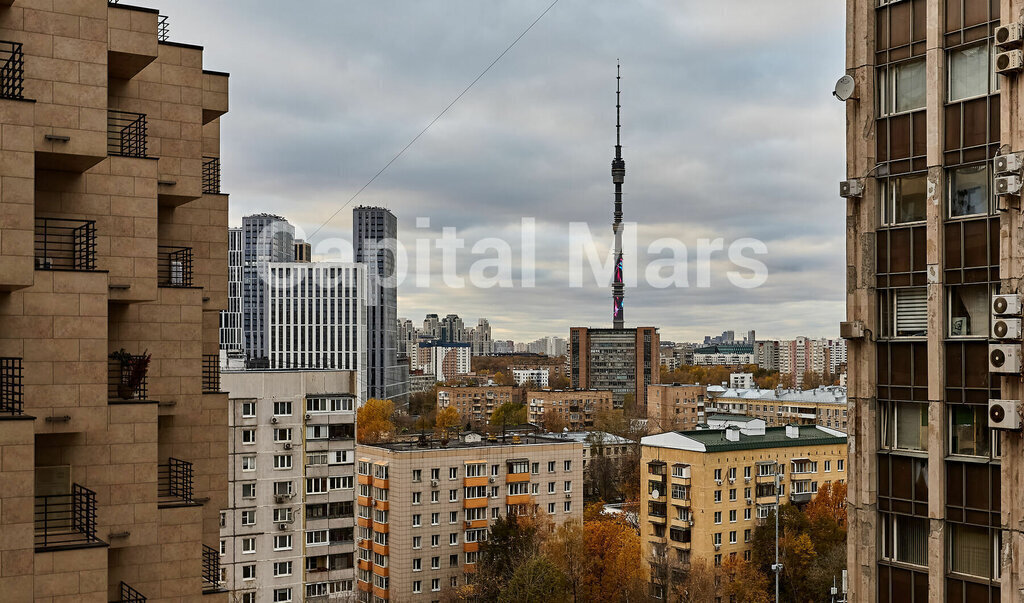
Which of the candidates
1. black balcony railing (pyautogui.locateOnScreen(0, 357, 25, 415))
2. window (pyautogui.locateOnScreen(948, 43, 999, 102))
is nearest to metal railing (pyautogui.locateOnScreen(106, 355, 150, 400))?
black balcony railing (pyautogui.locateOnScreen(0, 357, 25, 415))

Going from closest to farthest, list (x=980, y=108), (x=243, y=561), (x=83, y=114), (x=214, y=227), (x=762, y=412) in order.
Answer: (x=83, y=114) → (x=980, y=108) → (x=214, y=227) → (x=243, y=561) → (x=762, y=412)

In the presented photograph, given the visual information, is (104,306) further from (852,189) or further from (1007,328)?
(1007,328)

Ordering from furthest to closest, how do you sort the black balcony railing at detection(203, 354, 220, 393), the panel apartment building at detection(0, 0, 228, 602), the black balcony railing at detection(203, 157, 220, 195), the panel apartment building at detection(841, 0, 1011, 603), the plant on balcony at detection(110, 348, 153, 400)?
the black balcony railing at detection(203, 354, 220, 393)
the black balcony railing at detection(203, 157, 220, 195)
the plant on balcony at detection(110, 348, 153, 400)
the panel apartment building at detection(841, 0, 1011, 603)
the panel apartment building at detection(0, 0, 228, 602)

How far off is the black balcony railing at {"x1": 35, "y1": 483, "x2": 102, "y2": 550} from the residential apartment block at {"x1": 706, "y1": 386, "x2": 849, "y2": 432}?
275 feet

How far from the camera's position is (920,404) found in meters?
13.3

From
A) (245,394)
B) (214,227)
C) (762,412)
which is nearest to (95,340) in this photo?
(214,227)

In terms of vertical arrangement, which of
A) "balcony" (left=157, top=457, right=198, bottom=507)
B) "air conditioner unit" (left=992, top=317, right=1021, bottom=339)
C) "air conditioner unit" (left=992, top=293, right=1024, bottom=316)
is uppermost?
"air conditioner unit" (left=992, top=293, right=1024, bottom=316)

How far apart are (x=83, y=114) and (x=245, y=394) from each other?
79.1 feet

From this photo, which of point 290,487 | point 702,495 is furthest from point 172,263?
point 702,495

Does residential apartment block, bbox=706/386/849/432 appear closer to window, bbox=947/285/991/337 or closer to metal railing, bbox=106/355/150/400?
window, bbox=947/285/991/337

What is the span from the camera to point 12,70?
11.4 meters

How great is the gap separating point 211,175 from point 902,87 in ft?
40.0

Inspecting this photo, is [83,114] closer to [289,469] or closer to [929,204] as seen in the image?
[929,204]

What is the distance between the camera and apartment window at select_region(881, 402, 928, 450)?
523 inches
